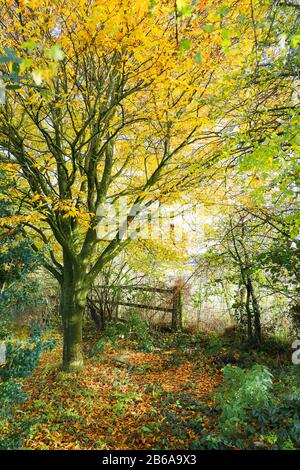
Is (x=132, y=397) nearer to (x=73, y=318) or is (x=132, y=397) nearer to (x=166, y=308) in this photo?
(x=73, y=318)

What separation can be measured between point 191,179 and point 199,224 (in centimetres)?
244

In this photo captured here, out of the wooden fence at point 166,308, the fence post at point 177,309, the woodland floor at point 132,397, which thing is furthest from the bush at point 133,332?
the fence post at point 177,309

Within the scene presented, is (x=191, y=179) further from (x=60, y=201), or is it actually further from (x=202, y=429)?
(x=202, y=429)

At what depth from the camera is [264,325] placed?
24.2ft

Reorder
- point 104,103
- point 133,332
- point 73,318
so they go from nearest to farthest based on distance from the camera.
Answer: point 104,103
point 73,318
point 133,332

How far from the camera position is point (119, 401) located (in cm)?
521

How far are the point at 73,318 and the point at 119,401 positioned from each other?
1889mm

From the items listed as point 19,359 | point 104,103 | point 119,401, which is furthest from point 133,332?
point 104,103

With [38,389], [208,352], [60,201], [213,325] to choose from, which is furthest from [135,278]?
[60,201]

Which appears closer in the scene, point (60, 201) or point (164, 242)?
point (60, 201)

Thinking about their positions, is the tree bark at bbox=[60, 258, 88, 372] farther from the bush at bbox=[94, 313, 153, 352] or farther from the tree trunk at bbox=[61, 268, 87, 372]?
the bush at bbox=[94, 313, 153, 352]

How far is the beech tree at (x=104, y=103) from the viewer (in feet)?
12.6

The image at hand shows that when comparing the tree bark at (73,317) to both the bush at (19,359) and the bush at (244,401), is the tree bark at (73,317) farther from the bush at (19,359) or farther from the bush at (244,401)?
the bush at (244,401)
